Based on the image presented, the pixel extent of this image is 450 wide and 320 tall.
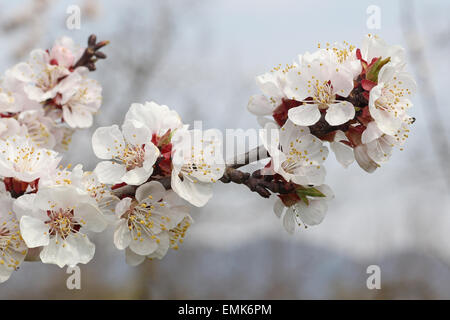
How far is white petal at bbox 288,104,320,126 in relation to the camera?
Answer: 3.16ft

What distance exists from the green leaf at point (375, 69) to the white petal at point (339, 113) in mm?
86

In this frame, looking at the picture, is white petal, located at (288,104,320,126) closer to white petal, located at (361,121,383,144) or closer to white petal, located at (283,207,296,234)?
white petal, located at (361,121,383,144)

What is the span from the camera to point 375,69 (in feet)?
3.26

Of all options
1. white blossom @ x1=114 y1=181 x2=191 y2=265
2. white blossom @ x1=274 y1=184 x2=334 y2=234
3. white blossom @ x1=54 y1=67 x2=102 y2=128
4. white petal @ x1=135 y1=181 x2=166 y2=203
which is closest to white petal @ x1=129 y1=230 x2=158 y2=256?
white blossom @ x1=114 y1=181 x2=191 y2=265

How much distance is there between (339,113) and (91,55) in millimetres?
847

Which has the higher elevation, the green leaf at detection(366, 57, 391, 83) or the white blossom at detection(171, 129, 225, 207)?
the green leaf at detection(366, 57, 391, 83)

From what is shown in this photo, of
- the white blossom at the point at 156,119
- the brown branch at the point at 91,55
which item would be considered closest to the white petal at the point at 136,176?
the white blossom at the point at 156,119

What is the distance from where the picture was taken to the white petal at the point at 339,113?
946mm

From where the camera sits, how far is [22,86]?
147 cm

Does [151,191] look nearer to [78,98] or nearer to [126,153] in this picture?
[126,153]

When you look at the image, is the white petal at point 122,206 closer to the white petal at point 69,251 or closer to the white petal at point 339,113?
the white petal at point 69,251

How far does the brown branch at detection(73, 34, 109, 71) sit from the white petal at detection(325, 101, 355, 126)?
Answer: 0.77 meters

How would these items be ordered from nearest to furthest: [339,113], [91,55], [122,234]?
1. [339,113]
2. [122,234]
3. [91,55]

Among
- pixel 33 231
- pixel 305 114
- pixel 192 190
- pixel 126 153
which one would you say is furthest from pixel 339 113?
pixel 33 231
